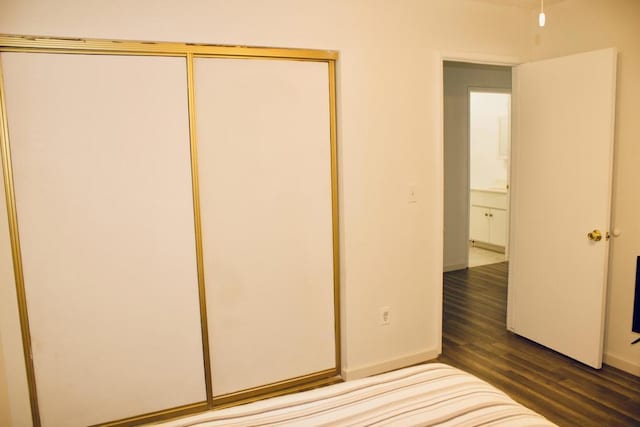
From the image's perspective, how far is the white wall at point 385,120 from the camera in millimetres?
2502

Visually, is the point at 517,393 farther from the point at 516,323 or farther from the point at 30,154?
the point at 30,154

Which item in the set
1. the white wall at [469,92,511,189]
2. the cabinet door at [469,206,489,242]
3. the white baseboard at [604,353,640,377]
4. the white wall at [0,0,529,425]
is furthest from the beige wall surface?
the white wall at [469,92,511,189]

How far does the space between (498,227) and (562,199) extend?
3167 millimetres

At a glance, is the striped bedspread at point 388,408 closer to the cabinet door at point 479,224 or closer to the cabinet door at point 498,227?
the cabinet door at point 498,227

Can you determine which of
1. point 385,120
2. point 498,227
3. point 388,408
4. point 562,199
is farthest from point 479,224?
point 388,408

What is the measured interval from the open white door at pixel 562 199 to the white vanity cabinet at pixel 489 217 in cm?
269

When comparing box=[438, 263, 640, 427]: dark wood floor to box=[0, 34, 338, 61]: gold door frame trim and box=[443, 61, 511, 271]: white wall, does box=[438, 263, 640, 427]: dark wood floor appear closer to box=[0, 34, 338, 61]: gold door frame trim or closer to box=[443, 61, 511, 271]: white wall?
box=[443, 61, 511, 271]: white wall

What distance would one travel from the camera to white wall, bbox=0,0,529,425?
250 cm

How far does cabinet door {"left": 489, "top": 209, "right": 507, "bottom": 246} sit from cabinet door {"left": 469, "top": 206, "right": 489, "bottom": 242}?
Answer: 3.5 inches

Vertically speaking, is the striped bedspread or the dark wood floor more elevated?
the striped bedspread

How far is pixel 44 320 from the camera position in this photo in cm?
221

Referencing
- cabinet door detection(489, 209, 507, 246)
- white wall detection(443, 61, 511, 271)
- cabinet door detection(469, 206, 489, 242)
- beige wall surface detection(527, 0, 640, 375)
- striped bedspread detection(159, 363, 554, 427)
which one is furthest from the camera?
cabinet door detection(469, 206, 489, 242)

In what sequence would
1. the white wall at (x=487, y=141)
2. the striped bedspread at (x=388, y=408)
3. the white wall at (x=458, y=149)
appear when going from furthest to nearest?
the white wall at (x=487, y=141) → the white wall at (x=458, y=149) → the striped bedspread at (x=388, y=408)

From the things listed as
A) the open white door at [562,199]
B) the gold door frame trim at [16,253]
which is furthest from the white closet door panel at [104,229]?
the open white door at [562,199]
